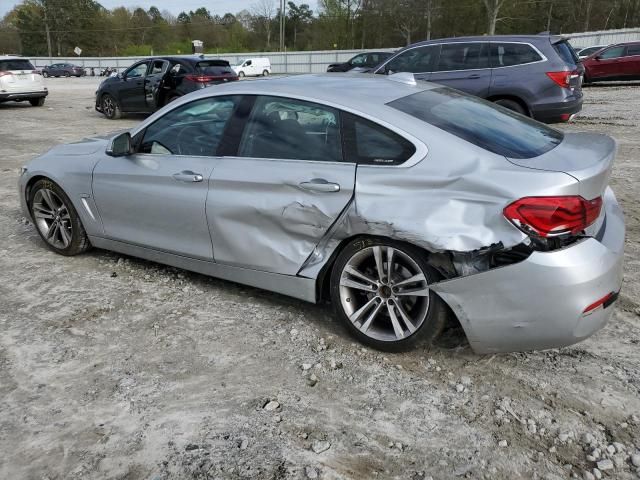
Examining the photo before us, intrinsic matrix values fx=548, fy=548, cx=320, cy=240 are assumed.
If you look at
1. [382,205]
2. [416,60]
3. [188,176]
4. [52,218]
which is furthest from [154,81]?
[382,205]

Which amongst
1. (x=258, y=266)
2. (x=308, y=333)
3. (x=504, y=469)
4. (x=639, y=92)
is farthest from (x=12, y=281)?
(x=639, y=92)

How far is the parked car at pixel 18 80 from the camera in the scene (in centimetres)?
1700

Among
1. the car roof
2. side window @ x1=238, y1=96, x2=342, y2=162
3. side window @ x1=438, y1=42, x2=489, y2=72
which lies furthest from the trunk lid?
side window @ x1=438, y1=42, x2=489, y2=72

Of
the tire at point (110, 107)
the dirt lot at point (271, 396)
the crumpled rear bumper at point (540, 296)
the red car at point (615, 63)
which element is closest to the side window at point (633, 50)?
the red car at point (615, 63)

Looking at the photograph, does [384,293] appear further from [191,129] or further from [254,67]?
[254,67]

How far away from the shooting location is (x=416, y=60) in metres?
10.5

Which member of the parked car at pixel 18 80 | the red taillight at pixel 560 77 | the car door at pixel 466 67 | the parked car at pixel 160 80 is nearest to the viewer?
the red taillight at pixel 560 77

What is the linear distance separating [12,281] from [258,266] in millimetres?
2197

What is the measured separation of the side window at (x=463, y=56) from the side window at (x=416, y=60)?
0.17 meters

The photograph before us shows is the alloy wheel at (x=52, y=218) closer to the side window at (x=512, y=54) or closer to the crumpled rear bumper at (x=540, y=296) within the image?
the crumpled rear bumper at (x=540, y=296)

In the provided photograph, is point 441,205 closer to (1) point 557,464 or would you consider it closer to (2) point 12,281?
(1) point 557,464

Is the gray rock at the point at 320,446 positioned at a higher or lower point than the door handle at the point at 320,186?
lower

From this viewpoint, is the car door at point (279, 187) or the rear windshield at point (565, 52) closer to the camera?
the car door at point (279, 187)

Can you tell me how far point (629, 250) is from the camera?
181 inches
